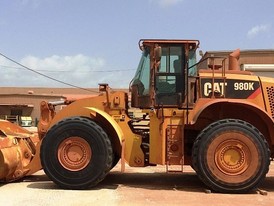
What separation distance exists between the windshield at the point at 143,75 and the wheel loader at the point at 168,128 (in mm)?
20

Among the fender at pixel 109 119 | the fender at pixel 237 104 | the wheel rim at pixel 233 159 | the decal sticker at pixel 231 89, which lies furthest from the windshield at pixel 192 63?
the fender at pixel 109 119

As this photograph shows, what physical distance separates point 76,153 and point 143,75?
6.58 ft

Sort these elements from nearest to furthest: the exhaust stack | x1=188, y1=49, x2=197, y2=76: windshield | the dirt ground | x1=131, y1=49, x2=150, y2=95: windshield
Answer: the dirt ground < x1=188, y1=49, x2=197, y2=76: windshield < x1=131, y1=49, x2=150, y2=95: windshield < the exhaust stack

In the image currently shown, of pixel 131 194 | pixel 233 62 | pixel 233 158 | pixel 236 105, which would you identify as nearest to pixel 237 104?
pixel 236 105

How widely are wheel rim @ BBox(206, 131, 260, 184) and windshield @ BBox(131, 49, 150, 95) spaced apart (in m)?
1.75

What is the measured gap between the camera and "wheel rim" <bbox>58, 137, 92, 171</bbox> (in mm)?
8422

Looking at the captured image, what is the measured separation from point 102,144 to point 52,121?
55.5 inches

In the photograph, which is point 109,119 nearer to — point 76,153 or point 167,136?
point 76,153

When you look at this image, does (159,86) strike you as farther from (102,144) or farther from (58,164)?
(58,164)

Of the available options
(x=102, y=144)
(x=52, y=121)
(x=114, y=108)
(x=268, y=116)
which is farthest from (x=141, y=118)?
(x=268, y=116)

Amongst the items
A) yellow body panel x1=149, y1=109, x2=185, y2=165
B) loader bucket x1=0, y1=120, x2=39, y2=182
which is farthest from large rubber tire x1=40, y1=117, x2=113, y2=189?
yellow body panel x1=149, y1=109, x2=185, y2=165

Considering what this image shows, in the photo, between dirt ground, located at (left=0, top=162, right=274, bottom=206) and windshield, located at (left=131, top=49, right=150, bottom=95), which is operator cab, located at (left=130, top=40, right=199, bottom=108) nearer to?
windshield, located at (left=131, top=49, right=150, bottom=95)

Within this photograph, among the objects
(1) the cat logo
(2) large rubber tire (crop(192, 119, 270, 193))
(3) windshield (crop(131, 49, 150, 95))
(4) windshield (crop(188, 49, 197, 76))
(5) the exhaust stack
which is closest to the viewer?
(2) large rubber tire (crop(192, 119, 270, 193))

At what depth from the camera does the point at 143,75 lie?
8.91 meters
